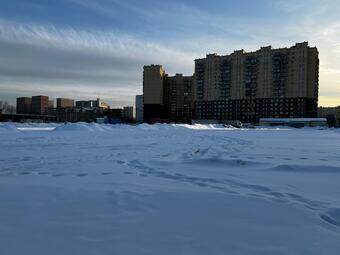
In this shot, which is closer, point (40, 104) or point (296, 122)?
point (296, 122)

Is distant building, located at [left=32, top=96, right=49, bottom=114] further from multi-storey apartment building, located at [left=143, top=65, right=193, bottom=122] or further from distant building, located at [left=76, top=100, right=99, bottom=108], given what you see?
multi-storey apartment building, located at [left=143, top=65, right=193, bottom=122]

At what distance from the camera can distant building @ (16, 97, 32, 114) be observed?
149m

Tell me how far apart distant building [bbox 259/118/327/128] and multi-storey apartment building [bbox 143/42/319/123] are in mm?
6698

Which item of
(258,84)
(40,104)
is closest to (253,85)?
(258,84)

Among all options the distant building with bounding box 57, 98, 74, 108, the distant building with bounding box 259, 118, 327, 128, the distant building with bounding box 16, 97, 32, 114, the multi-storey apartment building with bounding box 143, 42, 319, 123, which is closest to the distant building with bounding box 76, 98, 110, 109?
the distant building with bounding box 57, 98, 74, 108

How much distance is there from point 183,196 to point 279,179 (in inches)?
88.3

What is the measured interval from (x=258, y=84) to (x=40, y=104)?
351 feet

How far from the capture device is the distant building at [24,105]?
149 meters

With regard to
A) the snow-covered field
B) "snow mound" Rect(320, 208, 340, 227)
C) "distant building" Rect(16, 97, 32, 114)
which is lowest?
the snow-covered field

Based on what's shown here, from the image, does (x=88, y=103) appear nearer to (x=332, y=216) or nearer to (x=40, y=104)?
(x=40, y=104)

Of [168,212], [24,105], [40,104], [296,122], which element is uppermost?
[40,104]

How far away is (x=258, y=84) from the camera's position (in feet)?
Result: 290

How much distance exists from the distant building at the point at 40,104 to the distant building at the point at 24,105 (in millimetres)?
3957

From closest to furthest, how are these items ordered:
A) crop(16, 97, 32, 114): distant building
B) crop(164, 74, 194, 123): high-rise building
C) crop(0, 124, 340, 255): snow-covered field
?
1. crop(0, 124, 340, 255): snow-covered field
2. crop(164, 74, 194, 123): high-rise building
3. crop(16, 97, 32, 114): distant building
